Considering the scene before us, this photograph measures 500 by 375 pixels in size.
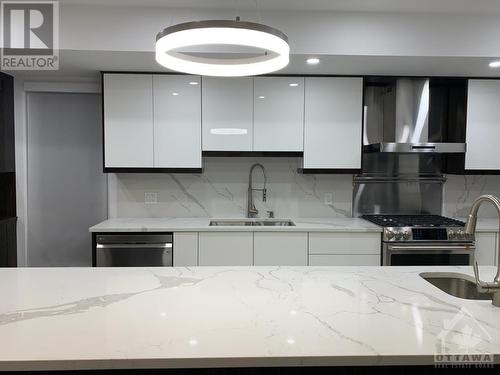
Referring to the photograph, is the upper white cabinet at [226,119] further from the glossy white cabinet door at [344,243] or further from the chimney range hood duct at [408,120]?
the glossy white cabinet door at [344,243]

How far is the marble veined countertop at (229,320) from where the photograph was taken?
3.58 ft

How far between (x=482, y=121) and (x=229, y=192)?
2.48 metres

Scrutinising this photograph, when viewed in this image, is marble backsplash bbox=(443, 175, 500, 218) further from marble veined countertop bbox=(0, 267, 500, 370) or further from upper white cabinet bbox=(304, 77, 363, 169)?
marble veined countertop bbox=(0, 267, 500, 370)

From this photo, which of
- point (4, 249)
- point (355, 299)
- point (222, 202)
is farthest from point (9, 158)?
point (355, 299)

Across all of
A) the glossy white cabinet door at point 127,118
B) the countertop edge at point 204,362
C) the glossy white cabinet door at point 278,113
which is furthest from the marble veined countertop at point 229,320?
the glossy white cabinet door at point 278,113

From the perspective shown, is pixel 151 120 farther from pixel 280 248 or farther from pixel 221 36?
pixel 221 36

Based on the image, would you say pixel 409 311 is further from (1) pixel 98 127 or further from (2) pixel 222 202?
(1) pixel 98 127

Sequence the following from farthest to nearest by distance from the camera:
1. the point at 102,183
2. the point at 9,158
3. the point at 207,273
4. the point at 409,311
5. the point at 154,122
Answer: the point at 102,183 → the point at 9,158 → the point at 154,122 → the point at 207,273 → the point at 409,311

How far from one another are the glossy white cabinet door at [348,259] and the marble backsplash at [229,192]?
686 mm

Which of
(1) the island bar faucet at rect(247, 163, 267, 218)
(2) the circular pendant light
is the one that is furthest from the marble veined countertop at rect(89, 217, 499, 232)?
(2) the circular pendant light

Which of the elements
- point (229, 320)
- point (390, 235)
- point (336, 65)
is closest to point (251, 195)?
point (390, 235)

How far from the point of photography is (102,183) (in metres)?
3.90

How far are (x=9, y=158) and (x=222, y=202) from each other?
2.10 meters

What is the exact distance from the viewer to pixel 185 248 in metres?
3.27
